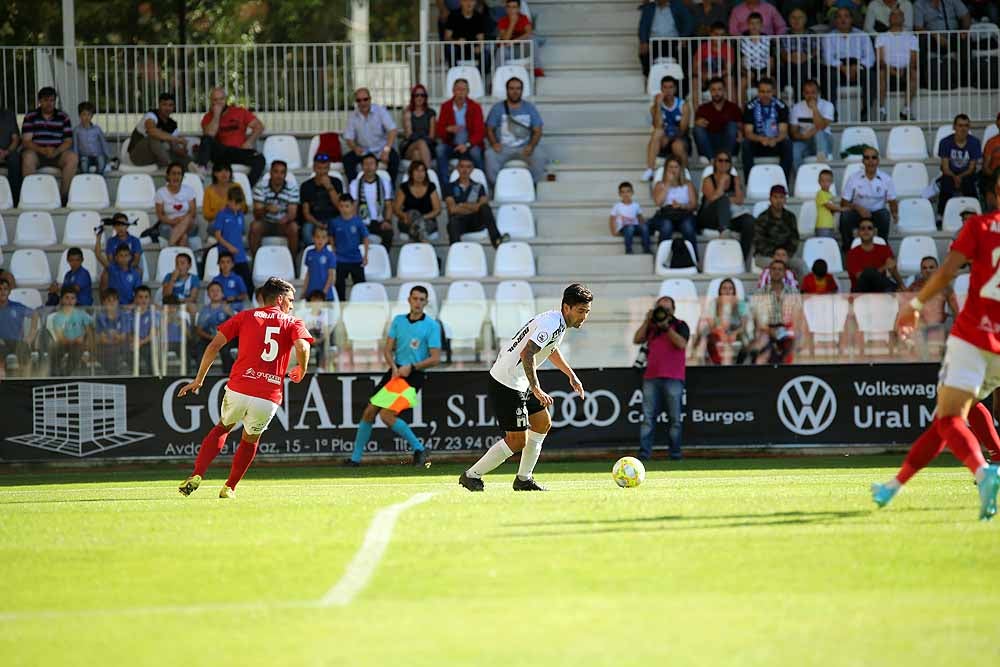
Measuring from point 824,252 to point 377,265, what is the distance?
286 inches

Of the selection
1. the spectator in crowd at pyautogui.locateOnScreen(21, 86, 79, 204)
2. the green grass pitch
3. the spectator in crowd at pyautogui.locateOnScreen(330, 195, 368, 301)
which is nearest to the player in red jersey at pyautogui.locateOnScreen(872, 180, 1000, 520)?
the green grass pitch

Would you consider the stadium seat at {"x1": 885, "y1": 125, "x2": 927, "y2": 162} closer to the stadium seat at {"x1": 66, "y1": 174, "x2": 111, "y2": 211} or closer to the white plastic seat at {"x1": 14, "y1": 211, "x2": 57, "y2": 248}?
the stadium seat at {"x1": 66, "y1": 174, "x2": 111, "y2": 211}

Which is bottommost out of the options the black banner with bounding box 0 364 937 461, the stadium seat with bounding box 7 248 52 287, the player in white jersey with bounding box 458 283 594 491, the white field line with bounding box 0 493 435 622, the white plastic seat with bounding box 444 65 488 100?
the black banner with bounding box 0 364 937 461

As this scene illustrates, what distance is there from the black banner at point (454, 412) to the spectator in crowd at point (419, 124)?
19.5 feet

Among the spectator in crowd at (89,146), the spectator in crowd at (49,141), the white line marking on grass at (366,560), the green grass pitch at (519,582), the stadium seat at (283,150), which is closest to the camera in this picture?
the green grass pitch at (519,582)

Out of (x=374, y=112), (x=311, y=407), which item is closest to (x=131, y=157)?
(x=374, y=112)

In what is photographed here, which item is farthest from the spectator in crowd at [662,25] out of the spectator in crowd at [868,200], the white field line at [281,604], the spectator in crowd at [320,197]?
the white field line at [281,604]

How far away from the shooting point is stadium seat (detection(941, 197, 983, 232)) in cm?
2497

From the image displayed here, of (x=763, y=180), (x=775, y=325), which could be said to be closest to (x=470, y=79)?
(x=763, y=180)

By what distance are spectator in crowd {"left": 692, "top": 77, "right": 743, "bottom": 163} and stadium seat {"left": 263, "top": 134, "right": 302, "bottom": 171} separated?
723 cm

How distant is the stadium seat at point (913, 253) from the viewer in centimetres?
2433

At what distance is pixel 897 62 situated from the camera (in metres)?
27.7

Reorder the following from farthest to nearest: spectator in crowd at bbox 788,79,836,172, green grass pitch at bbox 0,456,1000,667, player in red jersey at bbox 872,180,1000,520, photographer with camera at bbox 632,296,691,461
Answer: spectator in crowd at bbox 788,79,836,172, photographer with camera at bbox 632,296,691,461, player in red jersey at bbox 872,180,1000,520, green grass pitch at bbox 0,456,1000,667

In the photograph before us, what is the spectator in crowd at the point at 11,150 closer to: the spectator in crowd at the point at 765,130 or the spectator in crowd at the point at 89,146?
the spectator in crowd at the point at 89,146
